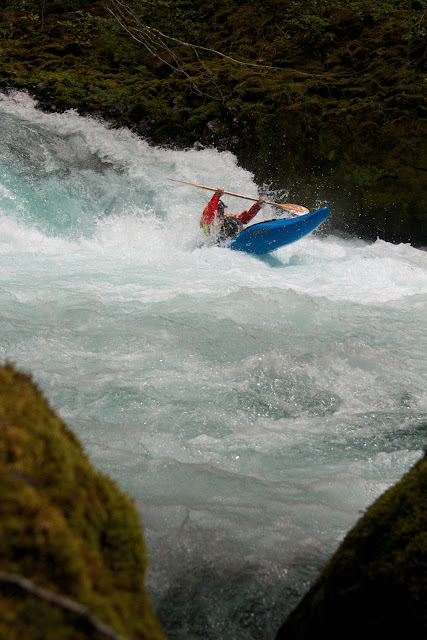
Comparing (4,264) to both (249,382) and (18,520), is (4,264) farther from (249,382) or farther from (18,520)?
(18,520)

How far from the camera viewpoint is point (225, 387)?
12.2ft

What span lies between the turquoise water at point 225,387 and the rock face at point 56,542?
0.76 meters

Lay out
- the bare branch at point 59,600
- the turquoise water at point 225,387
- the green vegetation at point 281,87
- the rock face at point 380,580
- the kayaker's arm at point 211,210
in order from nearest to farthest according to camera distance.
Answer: the bare branch at point 59,600 < the rock face at point 380,580 < the turquoise water at point 225,387 < the kayaker's arm at point 211,210 < the green vegetation at point 281,87

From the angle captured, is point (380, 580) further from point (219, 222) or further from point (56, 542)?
point (219, 222)

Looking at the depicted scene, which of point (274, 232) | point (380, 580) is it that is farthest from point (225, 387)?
point (274, 232)

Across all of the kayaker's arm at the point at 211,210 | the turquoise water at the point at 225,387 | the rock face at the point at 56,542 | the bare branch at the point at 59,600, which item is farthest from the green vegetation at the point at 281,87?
the bare branch at the point at 59,600

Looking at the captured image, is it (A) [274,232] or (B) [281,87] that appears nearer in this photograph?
(A) [274,232]

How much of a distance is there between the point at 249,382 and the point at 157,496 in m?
1.61

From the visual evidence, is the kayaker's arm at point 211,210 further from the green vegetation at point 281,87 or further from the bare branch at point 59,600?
the bare branch at point 59,600

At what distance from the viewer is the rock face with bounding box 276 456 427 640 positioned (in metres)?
1.23

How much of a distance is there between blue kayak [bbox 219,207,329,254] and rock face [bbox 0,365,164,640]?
7.38 meters

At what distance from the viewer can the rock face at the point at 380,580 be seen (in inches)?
48.5

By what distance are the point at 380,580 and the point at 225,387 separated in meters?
2.47

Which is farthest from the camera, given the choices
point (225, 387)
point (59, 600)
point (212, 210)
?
point (212, 210)
